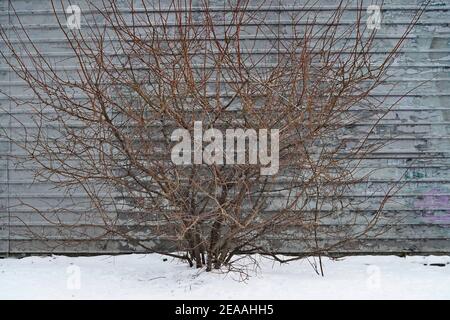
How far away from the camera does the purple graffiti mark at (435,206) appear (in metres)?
7.19

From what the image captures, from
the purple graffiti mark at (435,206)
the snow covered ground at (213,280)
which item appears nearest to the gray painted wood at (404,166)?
the purple graffiti mark at (435,206)

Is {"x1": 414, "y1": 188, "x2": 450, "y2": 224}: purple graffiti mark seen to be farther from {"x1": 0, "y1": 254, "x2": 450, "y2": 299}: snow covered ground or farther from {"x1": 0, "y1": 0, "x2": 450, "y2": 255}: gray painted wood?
{"x1": 0, "y1": 254, "x2": 450, "y2": 299}: snow covered ground

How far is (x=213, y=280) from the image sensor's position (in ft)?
19.2

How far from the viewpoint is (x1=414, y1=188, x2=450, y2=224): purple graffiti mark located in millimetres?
7191

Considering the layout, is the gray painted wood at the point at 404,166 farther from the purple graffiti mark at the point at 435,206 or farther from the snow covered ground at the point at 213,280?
the snow covered ground at the point at 213,280

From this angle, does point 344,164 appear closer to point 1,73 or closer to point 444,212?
point 444,212

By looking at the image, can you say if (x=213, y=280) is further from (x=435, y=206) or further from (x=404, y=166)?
(x=435, y=206)

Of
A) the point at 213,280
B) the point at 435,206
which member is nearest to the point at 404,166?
the point at 435,206

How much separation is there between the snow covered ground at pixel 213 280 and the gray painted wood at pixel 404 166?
0.68 ft

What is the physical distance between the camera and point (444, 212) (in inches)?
283

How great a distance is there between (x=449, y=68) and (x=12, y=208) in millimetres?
5528

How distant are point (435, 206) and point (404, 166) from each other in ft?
1.96

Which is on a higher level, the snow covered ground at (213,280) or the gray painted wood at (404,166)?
the gray painted wood at (404,166)

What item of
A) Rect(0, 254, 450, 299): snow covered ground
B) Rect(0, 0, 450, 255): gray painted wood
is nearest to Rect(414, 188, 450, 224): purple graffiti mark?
Rect(0, 0, 450, 255): gray painted wood
